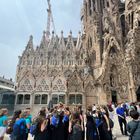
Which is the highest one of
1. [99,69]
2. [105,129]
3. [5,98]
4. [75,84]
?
[99,69]

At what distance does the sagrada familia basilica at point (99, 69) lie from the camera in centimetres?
2767

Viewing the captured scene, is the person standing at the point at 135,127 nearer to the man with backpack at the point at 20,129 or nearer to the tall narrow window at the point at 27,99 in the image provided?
the man with backpack at the point at 20,129

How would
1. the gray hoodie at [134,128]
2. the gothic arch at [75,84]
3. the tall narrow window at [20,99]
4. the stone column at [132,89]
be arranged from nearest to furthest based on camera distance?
1. the gray hoodie at [134,128]
2. the stone column at [132,89]
3. the gothic arch at [75,84]
4. the tall narrow window at [20,99]

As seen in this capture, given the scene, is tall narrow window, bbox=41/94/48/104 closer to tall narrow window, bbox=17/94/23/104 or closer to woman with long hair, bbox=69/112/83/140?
tall narrow window, bbox=17/94/23/104

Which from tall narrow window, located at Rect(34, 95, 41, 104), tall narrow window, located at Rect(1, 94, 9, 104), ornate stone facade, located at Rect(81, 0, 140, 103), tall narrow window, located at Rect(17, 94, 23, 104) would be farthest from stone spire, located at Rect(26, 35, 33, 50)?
tall narrow window, located at Rect(1, 94, 9, 104)

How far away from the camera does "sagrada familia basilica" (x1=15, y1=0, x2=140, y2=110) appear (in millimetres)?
27672

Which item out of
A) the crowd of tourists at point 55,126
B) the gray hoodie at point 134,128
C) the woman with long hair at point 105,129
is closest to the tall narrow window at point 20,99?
the crowd of tourists at point 55,126

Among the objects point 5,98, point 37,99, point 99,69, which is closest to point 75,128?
point 5,98

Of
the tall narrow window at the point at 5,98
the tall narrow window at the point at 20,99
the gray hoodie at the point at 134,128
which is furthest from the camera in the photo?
the tall narrow window at the point at 20,99

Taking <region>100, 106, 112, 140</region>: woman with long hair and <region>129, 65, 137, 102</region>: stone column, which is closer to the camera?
<region>100, 106, 112, 140</region>: woman with long hair

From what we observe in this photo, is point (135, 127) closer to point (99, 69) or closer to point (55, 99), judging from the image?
point (55, 99)

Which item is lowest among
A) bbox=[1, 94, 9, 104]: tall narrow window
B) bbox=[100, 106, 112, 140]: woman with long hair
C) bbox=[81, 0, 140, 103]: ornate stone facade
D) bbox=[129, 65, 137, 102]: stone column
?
bbox=[100, 106, 112, 140]: woman with long hair

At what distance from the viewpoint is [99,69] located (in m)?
32.1

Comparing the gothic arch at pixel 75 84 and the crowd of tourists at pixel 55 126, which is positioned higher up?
the gothic arch at pixel 75 84
